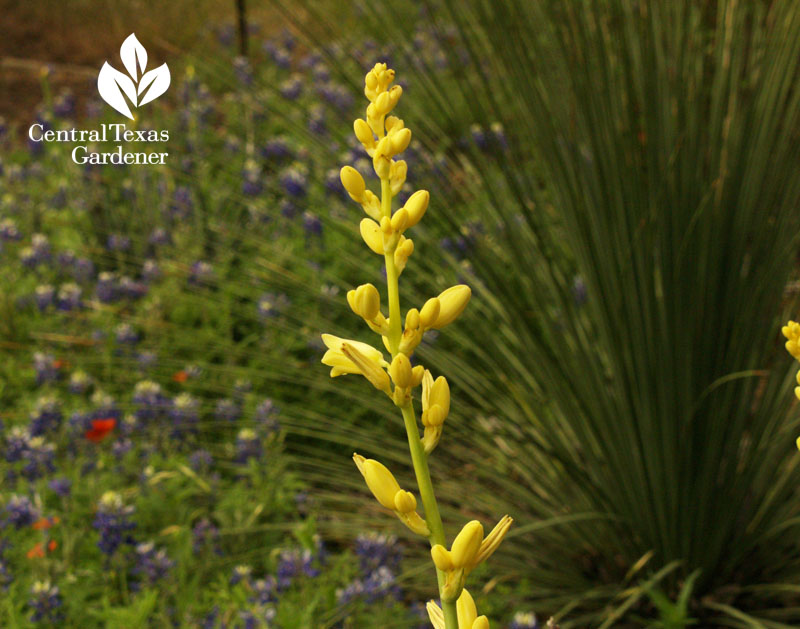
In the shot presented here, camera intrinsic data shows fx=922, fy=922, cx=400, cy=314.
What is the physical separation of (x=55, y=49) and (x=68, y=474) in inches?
210

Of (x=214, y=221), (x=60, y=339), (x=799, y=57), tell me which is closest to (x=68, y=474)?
(x=60, y=339)

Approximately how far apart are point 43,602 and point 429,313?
1583mm

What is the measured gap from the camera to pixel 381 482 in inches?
21.1

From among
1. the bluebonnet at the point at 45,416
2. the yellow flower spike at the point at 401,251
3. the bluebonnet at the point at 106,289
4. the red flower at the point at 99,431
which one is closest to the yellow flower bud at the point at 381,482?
the yellow flower spike at the point at 401,251

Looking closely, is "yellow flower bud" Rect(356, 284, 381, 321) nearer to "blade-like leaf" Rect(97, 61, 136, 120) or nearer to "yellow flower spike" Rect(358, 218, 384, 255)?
"yellow flower spike" Rect(358, 218, 384, 255)

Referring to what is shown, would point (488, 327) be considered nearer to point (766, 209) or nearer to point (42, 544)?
point (766, 209)

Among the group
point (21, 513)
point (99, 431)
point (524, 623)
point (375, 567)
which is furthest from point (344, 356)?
point (99, 431)

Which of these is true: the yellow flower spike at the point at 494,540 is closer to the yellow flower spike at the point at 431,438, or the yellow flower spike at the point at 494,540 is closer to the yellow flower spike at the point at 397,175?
the yellow flower spike at the point at 431,438

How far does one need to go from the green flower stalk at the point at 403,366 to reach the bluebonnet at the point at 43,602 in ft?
4.88

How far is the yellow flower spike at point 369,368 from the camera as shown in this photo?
1.76 feet

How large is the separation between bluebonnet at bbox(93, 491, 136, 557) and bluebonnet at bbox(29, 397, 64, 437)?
460mm

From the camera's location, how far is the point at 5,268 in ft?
11.2

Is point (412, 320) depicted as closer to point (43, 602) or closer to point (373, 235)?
point (373, 235)

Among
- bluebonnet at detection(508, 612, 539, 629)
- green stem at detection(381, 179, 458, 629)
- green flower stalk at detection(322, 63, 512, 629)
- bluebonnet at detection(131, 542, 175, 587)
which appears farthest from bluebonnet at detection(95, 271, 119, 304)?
green stem at detection(381, 179, 458, 629)
